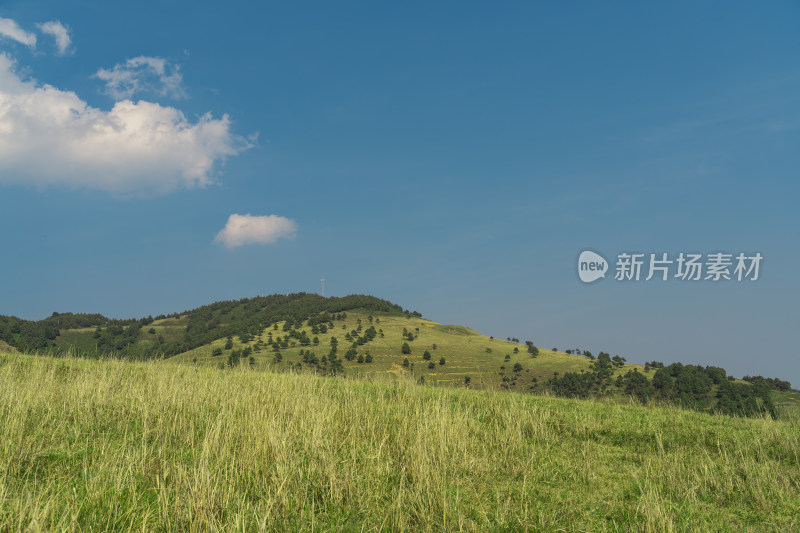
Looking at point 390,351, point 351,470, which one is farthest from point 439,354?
point 351,470

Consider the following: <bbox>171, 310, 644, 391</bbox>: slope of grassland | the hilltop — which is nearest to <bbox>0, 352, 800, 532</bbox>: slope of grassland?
the hilltop

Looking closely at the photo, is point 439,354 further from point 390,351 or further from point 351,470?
point 351,470

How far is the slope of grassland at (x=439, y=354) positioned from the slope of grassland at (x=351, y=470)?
74.1m

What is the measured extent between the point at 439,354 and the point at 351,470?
110160 mm

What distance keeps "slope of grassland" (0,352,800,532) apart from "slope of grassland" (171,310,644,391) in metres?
74.1

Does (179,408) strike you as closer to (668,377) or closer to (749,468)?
(749,468)

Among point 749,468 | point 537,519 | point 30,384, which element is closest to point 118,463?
point 537,519

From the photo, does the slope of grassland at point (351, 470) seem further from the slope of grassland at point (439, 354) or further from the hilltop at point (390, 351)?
the slope of grassland at point (439, 354)

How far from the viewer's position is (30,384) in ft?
35.9

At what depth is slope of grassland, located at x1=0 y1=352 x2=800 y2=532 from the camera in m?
5.19

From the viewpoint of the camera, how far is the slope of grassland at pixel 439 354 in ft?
304

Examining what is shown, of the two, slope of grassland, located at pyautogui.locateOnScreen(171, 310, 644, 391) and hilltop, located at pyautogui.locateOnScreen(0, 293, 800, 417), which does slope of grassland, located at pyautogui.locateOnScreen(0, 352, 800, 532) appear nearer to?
hilltop, located at pyautogui.locateOnScreen(0, 293, 800, 417)

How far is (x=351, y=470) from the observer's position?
643 cm

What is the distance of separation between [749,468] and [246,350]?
110 metres
